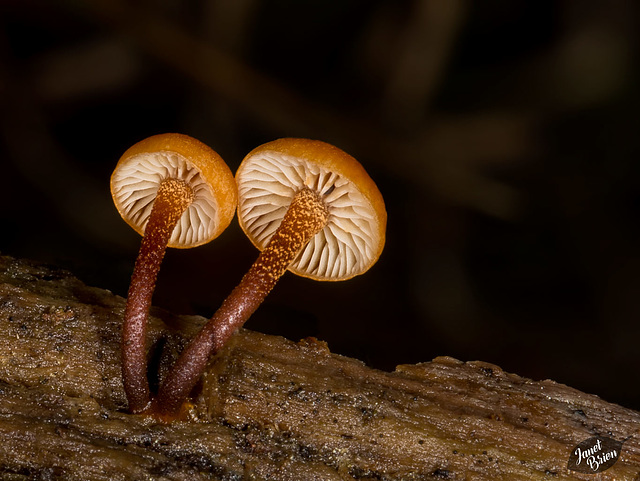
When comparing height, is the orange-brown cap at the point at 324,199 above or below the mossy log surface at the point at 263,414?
above

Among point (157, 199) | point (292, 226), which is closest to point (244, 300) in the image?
point (292, 226)

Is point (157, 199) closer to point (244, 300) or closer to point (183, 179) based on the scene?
point (183, 179)

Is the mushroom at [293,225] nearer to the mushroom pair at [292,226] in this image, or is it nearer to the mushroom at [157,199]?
the mushroom pair at [292,226]

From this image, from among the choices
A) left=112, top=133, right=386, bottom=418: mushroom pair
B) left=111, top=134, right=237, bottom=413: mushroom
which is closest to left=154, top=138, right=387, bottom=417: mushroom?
left=112, top=133, right=386, bottom=418: mushroom pair

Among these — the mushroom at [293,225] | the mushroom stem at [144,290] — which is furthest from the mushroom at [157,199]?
the mushroom at [293,225]

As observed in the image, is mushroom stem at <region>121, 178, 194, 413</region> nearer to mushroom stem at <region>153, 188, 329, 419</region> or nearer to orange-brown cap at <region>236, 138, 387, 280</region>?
mushroom stem at <region>153, 188, 329, 419</region>

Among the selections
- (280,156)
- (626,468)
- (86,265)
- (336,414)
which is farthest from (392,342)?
(86,265)

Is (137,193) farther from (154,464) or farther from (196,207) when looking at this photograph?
(154,464)
